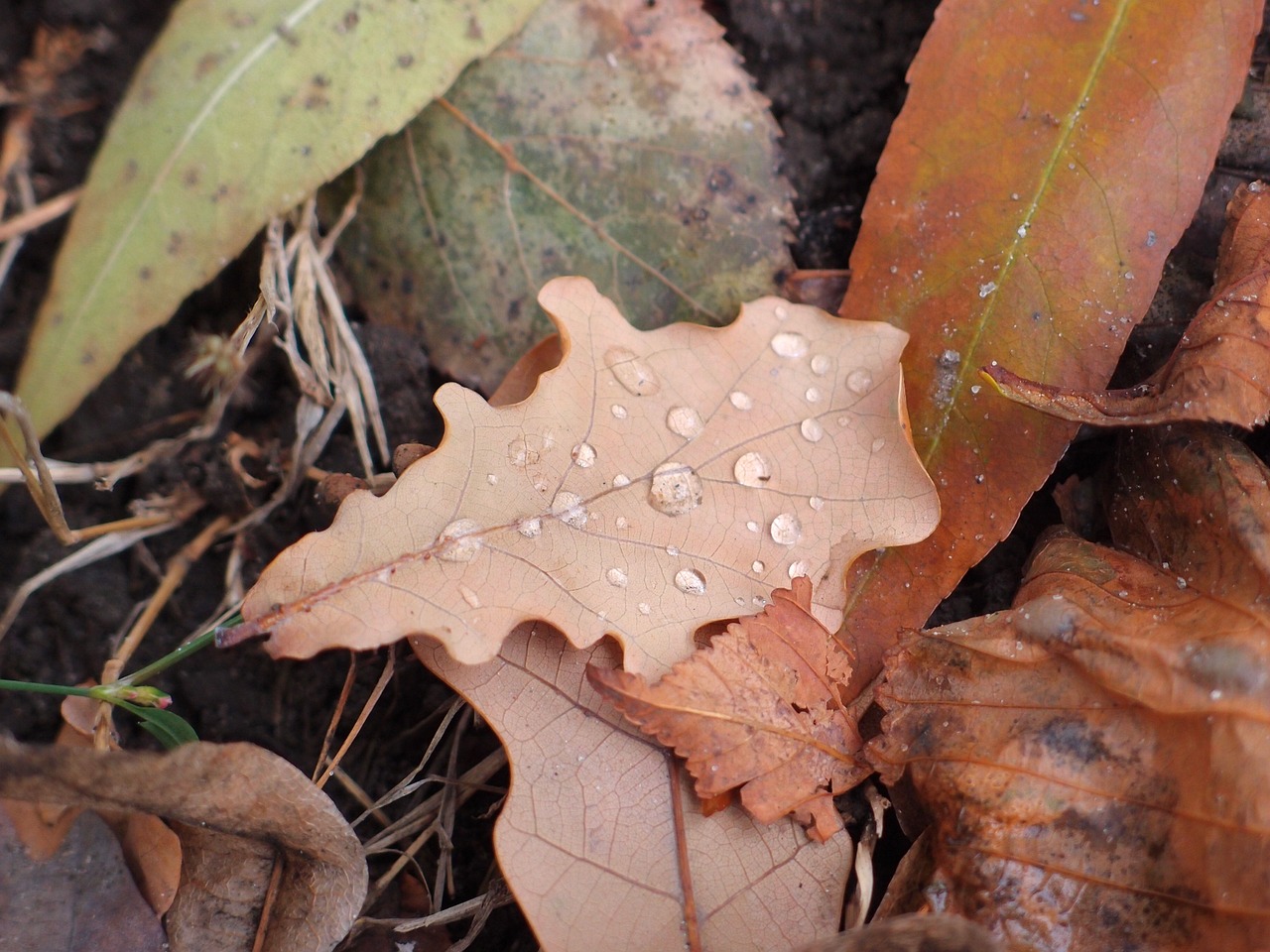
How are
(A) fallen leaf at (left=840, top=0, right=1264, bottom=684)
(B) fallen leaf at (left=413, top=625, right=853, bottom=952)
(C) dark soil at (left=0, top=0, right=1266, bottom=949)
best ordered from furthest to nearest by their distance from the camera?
(C) dark soil at (left=0, top=0, right=1266, bottom=949)
(A) fallen leaf at (left=840, top=0, right=1264, bottom=684)
(B) fallen leaf at (left=413, top=625, right=853, bottom=952)

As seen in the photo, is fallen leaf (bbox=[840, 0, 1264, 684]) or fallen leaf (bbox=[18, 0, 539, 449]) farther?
fallen leaf (bbox=[18, 0, 539, 449])

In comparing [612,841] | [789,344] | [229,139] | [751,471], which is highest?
[229,139]

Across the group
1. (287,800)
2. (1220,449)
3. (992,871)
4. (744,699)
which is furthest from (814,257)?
(287,800)

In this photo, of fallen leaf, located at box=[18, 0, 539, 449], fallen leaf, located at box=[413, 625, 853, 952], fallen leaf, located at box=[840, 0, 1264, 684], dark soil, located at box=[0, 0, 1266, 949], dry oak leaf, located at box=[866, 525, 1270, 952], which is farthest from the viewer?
fallen leaf, located at box=[18, 0, 539, 449]

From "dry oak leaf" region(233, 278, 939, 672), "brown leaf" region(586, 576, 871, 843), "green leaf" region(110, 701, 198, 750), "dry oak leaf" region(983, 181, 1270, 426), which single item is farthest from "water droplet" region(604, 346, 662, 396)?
"green leaf" region(110, 701, 198, 750)

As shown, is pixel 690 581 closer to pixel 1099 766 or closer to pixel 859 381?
pixel 859 381

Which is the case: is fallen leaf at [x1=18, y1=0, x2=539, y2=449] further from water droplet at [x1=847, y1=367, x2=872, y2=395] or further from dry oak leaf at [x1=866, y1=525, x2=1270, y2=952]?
dry oak leaf at [x1=866, y1=525, x2=1270, y2=952]

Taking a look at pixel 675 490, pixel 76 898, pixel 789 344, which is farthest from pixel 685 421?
pixel 76 898
